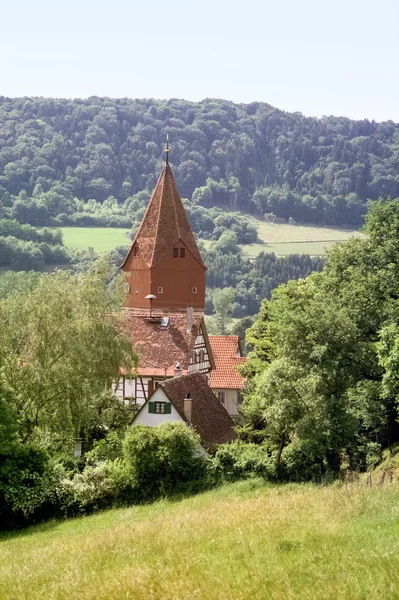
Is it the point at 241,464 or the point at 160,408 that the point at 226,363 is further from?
the point at 241,464

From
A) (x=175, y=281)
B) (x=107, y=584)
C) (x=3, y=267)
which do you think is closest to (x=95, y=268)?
(x=175, y=281)

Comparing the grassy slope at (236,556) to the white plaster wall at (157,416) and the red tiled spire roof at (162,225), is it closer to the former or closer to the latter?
the white plaster wall at (157,416)

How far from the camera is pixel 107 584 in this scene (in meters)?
14.2

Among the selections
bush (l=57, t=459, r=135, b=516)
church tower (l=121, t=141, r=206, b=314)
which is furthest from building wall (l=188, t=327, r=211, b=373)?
bush (l=57, t=459, r=135, b=516)

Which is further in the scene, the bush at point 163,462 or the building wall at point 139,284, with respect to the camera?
the building wall at point 139,284

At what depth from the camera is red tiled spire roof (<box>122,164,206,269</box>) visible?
66.6 m

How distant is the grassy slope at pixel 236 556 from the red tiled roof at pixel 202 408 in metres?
14.7

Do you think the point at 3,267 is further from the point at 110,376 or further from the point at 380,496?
the point at 380,496

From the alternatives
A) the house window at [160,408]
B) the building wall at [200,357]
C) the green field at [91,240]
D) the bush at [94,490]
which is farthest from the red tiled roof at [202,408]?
the green field at [91,240]

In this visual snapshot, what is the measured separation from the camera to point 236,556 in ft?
49.7

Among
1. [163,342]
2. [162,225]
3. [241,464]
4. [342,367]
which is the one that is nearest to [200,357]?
[163,342]

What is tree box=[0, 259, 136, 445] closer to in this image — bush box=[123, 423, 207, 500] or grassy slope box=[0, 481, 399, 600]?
bush box=[123, 423, 207, 500]

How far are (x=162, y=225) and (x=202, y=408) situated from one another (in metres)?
29.1

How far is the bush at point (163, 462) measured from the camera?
102ft
